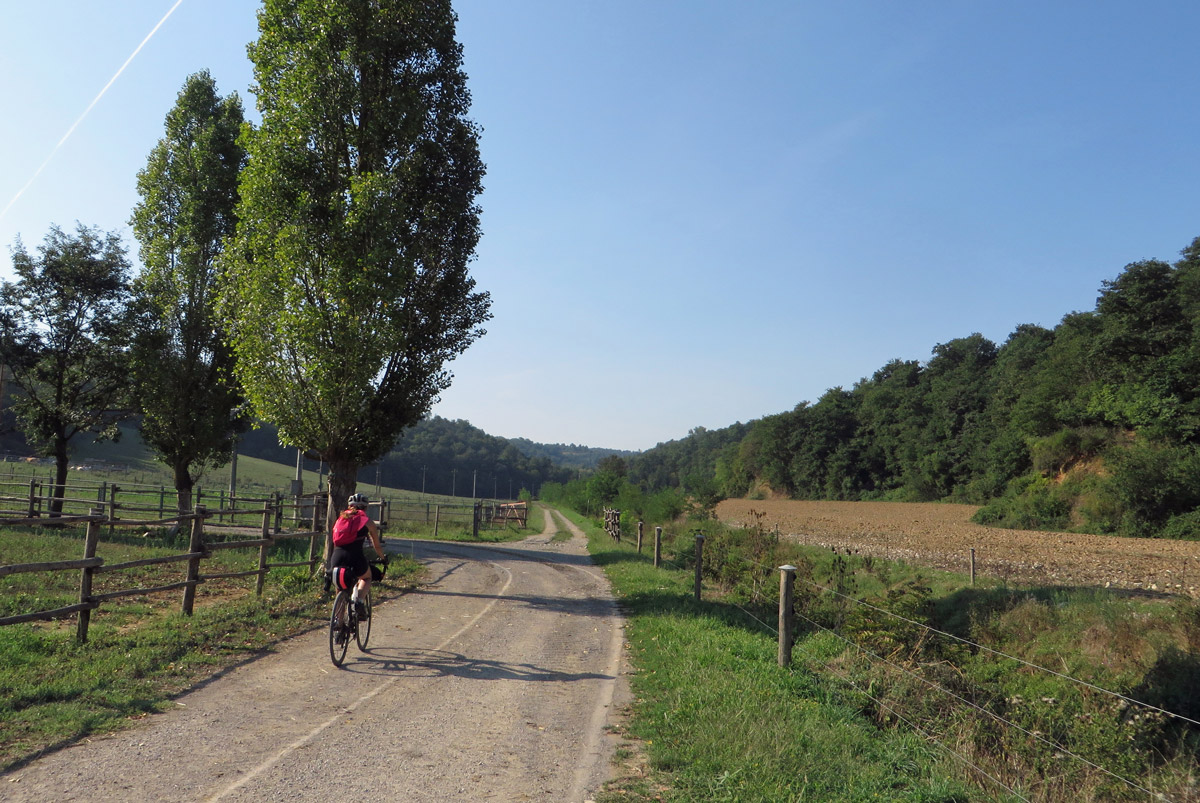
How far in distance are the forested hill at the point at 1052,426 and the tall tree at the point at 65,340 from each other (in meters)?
25.1

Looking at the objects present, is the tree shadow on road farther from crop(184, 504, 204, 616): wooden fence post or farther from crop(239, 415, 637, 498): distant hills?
crop(239, 415, 637, 498): distant hills

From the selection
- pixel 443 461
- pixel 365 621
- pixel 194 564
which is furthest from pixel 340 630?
pixel 443 461

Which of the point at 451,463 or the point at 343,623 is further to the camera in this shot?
the point at 451,463

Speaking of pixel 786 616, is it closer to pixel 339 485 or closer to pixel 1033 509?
pixel 339 485

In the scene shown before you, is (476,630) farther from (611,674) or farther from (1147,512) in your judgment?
(1147,512)

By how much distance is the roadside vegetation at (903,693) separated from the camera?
220 inches

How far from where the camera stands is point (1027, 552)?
27.1 m

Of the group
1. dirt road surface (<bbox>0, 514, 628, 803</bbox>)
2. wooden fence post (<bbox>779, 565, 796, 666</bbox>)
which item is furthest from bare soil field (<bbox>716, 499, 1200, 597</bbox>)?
dirt road surface (<bbox>0, 514, 628, 803</bbox>)

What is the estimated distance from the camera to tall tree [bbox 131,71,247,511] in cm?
2384

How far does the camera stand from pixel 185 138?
80.0 ft

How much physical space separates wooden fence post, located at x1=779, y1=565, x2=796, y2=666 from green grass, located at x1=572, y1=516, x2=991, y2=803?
8.2 inches

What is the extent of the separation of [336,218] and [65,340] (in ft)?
53.0

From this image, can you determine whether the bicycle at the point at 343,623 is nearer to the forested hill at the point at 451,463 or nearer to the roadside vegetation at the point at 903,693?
the roadside vegetation at the point at 903,693

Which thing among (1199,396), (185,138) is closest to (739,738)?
(185,138)
